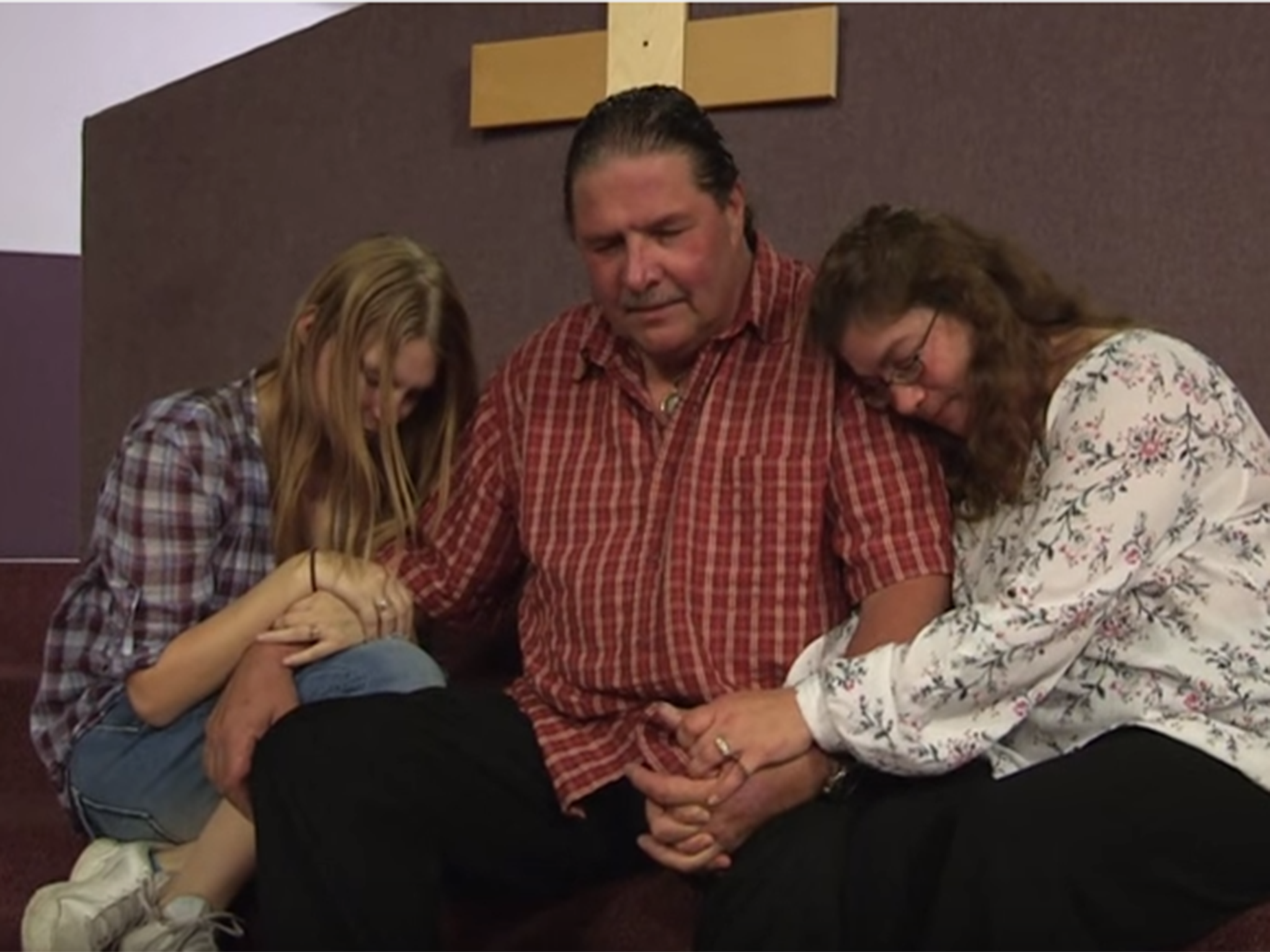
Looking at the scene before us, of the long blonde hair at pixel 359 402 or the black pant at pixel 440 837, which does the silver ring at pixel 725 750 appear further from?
the long blonde hair at pixel 359 402

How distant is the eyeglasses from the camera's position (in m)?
1.51

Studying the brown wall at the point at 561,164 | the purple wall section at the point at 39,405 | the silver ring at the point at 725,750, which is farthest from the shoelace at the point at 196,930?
the purple wall section at the point at 39,405

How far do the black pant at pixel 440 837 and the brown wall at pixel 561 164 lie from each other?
819 mm

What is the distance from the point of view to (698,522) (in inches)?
64.0

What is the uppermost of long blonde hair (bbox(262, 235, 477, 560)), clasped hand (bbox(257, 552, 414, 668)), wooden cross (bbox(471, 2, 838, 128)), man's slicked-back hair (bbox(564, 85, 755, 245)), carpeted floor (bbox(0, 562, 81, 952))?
wooden cross (bbox(471, 2, 838, 128))

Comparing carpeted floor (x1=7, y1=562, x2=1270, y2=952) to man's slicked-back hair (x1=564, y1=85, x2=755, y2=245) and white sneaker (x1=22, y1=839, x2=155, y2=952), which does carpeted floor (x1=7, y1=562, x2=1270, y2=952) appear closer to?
white sneaker (x1=22, y1=839, x2=155, y2=952)

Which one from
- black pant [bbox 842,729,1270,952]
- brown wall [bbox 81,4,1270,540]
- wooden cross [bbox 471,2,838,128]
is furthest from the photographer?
wooden cross [bbox 471,2,838,128]

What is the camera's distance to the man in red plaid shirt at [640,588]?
1.45 m

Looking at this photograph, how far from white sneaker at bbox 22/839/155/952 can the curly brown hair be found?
84cm

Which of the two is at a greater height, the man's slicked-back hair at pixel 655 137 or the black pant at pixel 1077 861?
the man's slicked-back hair at pixel 655 137

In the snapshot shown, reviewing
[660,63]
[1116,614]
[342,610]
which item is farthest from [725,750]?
[660,63]

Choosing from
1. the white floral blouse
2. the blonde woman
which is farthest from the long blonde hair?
the white floral blouse

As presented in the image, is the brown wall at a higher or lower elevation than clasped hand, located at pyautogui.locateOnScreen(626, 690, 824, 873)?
higher

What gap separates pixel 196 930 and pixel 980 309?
91 centimetres
